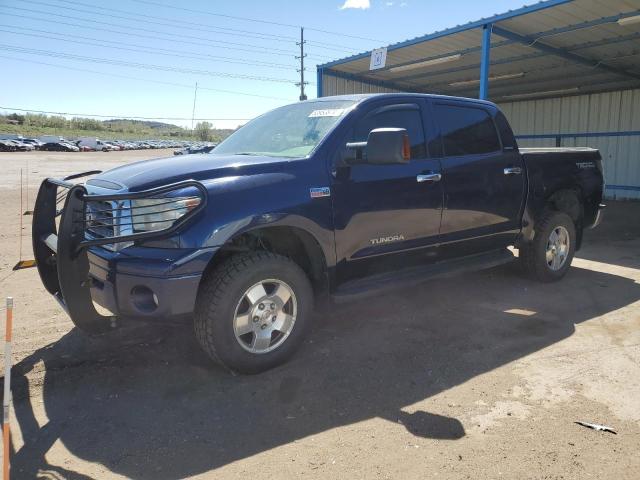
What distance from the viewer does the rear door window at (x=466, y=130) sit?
4844mm

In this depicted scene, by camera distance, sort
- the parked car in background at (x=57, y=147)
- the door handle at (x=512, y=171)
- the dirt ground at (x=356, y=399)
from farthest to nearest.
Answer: the parked car in background at (x=57, y=147) → the door handle at (x=512, y=171) → the dirt ground at (x=356, y=399)

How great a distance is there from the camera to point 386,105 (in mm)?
4422

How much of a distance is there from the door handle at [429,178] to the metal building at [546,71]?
21.9 feet

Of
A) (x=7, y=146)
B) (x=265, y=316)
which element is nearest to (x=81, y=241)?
(x=265, y=316)

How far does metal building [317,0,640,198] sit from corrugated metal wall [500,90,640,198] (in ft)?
0.10

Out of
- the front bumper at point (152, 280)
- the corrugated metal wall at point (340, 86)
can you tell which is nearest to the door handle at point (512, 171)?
the front bumper at point (152, 280)

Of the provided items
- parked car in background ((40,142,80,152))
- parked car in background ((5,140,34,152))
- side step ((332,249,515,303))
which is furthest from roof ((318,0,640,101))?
parked car in background ((40,142,80,152))

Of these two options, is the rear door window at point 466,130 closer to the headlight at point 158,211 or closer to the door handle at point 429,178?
the door handle at point 429,178

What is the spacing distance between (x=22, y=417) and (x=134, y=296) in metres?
0.96

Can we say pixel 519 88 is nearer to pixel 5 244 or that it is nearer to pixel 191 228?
pixel 5 244

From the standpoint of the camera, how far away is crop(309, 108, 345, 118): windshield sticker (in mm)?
4230

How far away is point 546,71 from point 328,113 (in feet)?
42.5

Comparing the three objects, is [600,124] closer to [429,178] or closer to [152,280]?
[429,178]

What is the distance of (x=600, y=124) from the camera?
1730 centimetres
